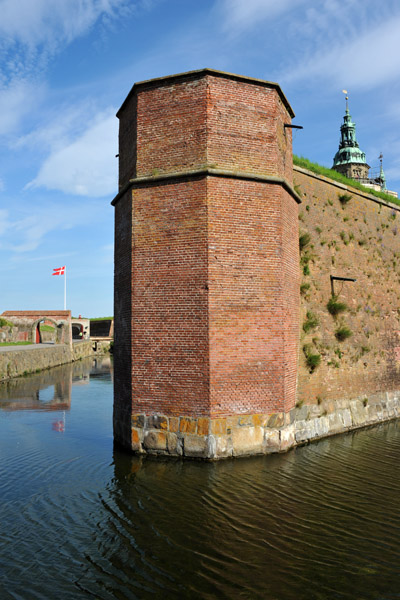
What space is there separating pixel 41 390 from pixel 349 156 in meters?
60.2

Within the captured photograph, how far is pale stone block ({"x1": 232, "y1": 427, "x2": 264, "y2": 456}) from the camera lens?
9.72 metres

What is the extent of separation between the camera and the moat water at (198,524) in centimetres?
509

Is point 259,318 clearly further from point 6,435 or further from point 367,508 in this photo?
point 6,435

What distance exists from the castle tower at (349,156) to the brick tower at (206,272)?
6003cm

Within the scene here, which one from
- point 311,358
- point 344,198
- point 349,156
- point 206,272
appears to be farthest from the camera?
point 349,156

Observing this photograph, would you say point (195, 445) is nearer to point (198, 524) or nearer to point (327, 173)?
point (198, 524)

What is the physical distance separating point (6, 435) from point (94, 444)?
2877mm

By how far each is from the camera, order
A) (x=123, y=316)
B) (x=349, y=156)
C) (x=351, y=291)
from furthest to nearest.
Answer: (x=349, y=156)
(x=351, y=291)
(x=123, y=316)

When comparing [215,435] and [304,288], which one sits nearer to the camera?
[215,435]

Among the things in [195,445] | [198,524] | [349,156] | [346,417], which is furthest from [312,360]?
[349,156]

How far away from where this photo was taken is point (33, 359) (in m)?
29.7

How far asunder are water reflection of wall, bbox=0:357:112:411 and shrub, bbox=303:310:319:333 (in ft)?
32.8

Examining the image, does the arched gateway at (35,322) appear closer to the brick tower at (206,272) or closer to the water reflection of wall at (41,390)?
the water reflection of wall at (41,390)

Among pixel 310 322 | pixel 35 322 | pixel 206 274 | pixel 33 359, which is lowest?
pixel 33 359
